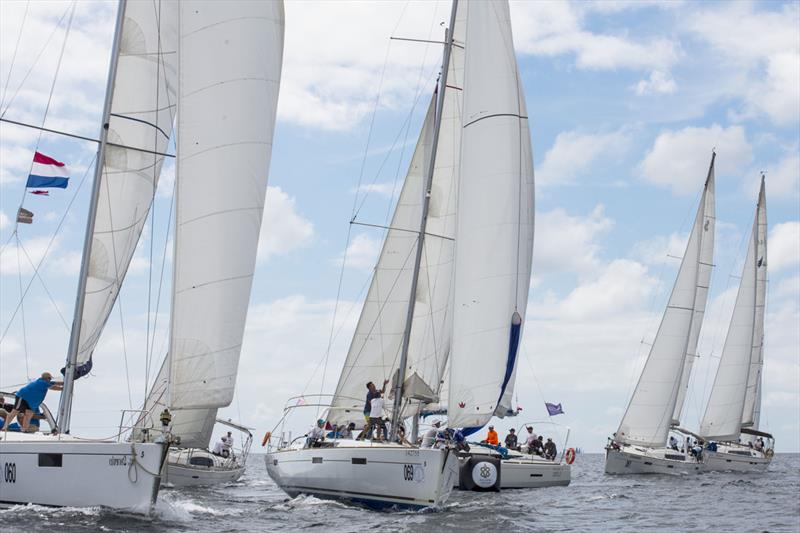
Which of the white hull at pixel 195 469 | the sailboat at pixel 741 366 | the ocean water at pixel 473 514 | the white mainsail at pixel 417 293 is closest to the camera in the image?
the ocean water at pixel 473 514

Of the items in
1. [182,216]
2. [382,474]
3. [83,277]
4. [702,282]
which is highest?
[702,282]

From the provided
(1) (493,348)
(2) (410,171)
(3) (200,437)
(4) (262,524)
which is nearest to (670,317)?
(2) (410,171)

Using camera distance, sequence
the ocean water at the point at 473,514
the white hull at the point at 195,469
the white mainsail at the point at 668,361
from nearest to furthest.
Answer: the ocean water at the point at 473,514
the white hull at the point at 195,469
the white mainsail at the point at 668,361

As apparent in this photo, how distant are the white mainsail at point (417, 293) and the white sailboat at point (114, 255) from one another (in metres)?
10.4

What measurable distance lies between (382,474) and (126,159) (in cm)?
882

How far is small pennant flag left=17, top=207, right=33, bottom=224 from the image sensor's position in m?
22.0

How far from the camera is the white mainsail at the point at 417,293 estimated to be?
32.9m

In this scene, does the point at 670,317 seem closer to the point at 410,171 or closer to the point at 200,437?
the point at 410,171

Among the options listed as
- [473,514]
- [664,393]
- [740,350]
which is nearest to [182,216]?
[473,514]

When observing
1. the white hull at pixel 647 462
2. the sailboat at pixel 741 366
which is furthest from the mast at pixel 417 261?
the sailboat at pixel 741 366

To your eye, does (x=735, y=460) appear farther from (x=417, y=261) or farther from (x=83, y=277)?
(x=83, y=277)

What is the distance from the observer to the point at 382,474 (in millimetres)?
24047

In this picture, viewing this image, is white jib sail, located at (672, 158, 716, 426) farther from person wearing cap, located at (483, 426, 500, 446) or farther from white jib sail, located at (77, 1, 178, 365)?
white jib sail, located at (77, 1, 178, 365)

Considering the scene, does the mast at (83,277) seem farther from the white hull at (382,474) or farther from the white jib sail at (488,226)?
the white jib sail at (488,226)
